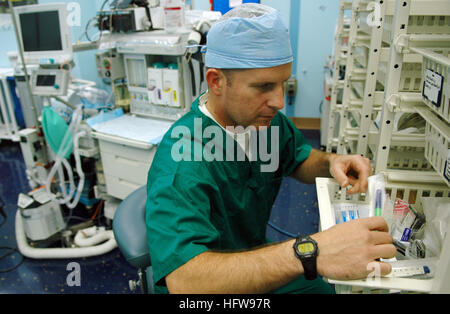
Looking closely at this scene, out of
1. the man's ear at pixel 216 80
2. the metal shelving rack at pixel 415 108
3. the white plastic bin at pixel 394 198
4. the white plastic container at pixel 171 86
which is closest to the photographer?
the white plastic bin at pixel 394 198

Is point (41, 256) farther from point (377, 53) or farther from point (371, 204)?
point (377, 53)

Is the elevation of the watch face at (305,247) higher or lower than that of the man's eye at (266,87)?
lower

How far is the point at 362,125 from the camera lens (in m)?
1.58

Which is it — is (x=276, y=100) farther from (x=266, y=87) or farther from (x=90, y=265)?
(x=90, y=265)

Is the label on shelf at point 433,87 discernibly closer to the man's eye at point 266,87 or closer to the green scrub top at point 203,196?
the man's eye at point 266,87

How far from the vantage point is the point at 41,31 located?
84.3 inches

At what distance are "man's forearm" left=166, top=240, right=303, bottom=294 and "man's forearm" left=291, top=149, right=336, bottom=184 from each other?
58 centimetres

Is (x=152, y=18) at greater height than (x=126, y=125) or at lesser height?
greater

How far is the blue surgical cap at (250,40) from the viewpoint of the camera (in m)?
0.94

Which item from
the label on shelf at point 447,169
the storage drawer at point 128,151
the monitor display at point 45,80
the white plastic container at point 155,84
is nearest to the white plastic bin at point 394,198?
the label on shelf at point 447,169

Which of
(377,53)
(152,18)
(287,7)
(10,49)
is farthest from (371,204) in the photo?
(10,49)

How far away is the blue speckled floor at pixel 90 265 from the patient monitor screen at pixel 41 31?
4.52ft

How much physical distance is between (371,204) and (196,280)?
0.55 m
